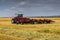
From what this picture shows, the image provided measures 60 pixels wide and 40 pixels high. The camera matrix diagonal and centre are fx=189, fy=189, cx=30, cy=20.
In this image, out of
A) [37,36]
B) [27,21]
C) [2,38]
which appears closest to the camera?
[2,38]

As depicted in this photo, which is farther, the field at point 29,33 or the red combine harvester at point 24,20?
the red combine harvester at point 24,20

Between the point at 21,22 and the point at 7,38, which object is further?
the point at 21,22

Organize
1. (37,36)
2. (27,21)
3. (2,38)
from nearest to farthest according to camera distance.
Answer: (2,38) → (37,36) → (27,21)

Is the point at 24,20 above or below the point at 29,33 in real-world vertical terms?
above

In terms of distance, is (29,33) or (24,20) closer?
(29,33)

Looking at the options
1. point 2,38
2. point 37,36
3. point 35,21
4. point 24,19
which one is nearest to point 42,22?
point 35,21

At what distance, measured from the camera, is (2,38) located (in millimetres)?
23828

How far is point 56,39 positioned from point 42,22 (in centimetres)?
2750

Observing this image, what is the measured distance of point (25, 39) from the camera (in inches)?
961

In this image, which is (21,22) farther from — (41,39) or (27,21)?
(41,39)

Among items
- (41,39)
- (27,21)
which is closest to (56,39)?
(41,39)

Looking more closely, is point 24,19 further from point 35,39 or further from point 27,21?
point 35,39

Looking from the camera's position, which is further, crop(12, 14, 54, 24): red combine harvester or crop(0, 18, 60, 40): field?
crop(12, 14, 54, 24): red combine harvester

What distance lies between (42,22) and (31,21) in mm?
3556
